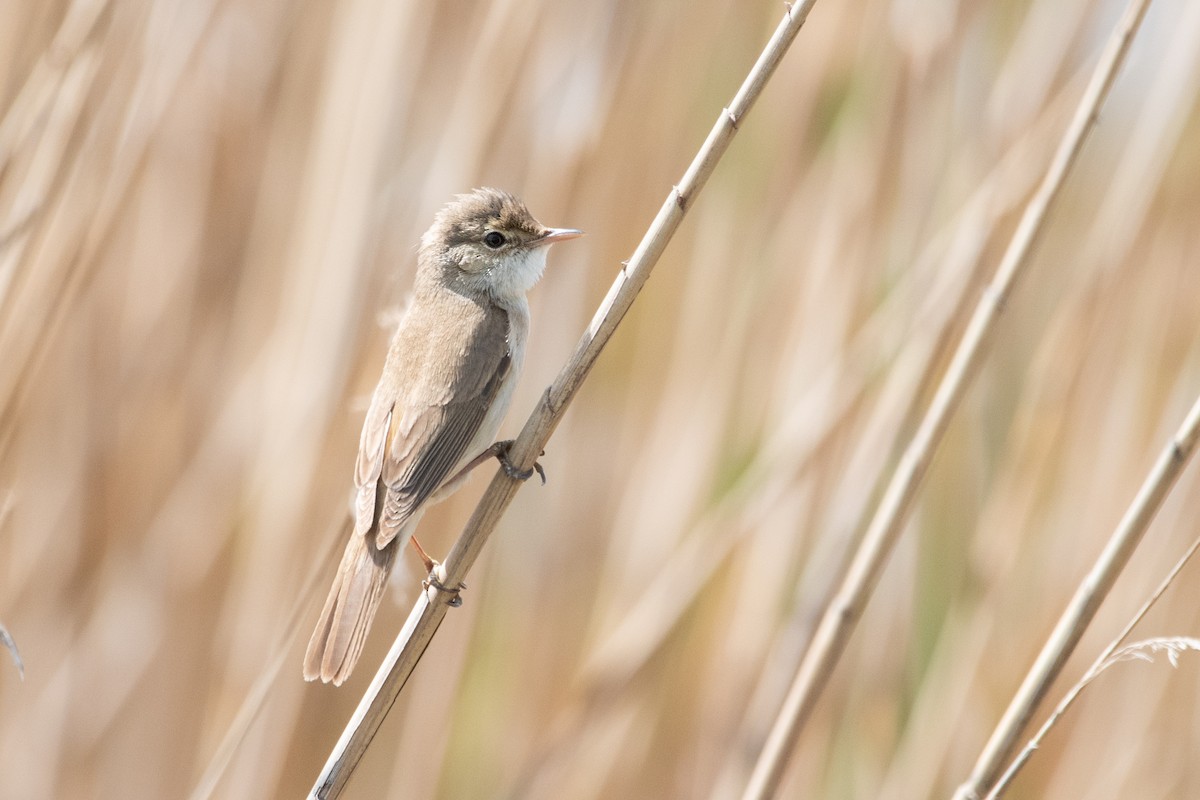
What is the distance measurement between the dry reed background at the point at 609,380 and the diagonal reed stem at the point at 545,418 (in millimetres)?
592

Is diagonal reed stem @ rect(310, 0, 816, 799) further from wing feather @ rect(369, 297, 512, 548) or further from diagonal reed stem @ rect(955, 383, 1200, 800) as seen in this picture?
diagonal reed stem @ rect(955, 383, 1200, 800)

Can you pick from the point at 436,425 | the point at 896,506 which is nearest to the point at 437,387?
the point at 436,425

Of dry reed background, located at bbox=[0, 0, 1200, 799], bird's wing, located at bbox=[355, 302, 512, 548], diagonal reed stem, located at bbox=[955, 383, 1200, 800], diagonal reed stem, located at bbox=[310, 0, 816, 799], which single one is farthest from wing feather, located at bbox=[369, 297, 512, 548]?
diagonal reed stem, located at bbox=[955, 383, 1200, 800]

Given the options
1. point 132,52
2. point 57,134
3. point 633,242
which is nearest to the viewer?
point 57,134

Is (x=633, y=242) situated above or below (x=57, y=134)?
above

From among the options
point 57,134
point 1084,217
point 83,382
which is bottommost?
point 83,382

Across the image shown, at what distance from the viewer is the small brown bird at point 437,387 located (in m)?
1.86

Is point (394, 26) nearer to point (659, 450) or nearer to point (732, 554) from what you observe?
point (659, 450)

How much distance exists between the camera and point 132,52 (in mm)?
2082

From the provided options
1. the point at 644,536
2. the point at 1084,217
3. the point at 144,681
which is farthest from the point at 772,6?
the point at 144,681

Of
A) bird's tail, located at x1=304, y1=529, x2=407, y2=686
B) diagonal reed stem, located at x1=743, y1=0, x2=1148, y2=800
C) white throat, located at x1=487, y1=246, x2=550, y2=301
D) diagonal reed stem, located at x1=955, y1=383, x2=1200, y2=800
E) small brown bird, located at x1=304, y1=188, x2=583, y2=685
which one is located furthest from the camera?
white throat, located at x1=487, y1=246, x2=550, y2=301

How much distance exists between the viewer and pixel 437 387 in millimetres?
2082

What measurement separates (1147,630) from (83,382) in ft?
8.17

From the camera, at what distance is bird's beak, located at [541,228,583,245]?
2.02 m
